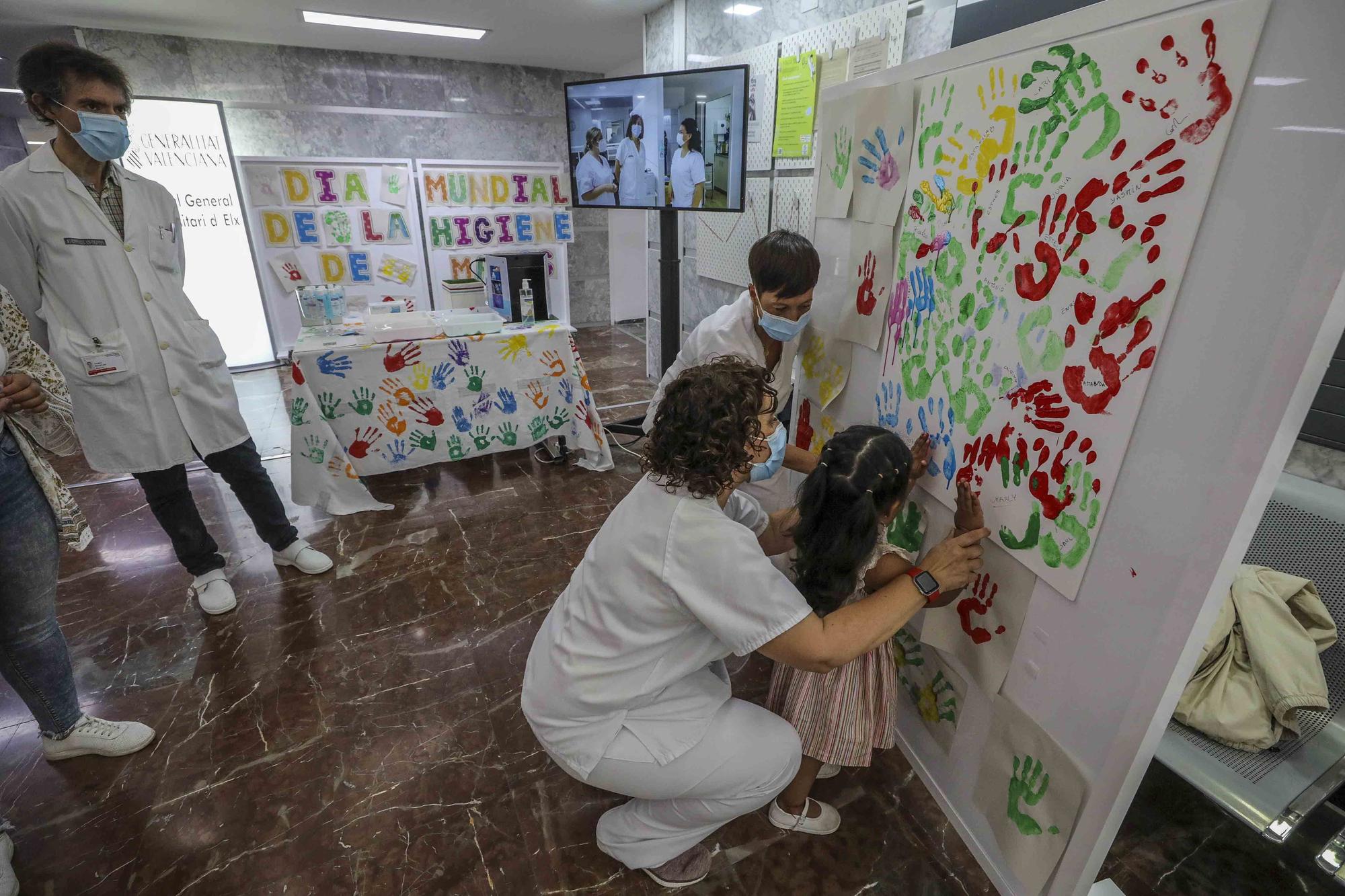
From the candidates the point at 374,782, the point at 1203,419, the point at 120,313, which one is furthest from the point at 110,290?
the point at 1203,419

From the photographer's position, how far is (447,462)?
3426 millimetres

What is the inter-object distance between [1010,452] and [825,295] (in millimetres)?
749

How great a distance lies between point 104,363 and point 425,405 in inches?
47.8

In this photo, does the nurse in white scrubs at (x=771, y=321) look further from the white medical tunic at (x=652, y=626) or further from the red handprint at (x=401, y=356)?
the red handprint at (x=401, y=356)

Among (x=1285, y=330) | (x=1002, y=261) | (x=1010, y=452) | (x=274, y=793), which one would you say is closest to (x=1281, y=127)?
(x=1285, y=330)

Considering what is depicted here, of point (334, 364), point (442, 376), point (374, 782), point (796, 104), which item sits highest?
point (796, 104)

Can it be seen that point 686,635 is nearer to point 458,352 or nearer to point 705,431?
point 705,431

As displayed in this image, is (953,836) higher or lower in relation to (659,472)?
lower

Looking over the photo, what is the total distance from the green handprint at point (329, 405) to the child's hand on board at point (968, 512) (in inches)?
99.5

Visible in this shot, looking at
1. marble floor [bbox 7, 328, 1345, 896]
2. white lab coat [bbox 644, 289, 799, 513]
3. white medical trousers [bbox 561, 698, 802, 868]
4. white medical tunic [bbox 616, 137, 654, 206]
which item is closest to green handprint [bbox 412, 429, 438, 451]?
marble floor [bbox 7, 328, 1345, 896]

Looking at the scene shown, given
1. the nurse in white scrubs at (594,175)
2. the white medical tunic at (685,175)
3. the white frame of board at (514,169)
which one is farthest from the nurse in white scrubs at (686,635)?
the white frame of board at (514,169)

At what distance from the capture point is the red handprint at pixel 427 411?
2865 mm

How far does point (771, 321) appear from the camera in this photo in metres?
1.72

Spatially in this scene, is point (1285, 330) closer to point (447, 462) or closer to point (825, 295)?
point (825, 295)
